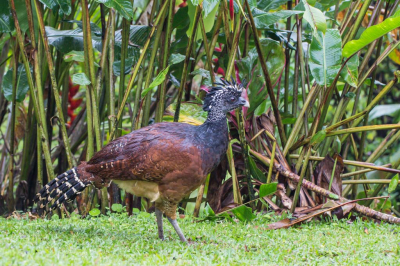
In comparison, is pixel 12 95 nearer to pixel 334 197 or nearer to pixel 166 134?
pixel 166 134

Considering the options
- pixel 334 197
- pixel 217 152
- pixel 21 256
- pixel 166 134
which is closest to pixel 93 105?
pixel 166 134

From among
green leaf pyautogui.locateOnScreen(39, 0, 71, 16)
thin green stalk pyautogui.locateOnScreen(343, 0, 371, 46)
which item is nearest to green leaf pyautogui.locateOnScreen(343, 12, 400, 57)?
thin green stalk pyautogui.locateOnScreen(343, 0, 371, 46)

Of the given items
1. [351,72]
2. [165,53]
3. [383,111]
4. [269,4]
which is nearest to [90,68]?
[165,53]

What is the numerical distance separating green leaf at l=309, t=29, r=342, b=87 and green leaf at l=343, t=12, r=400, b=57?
0.24 meters

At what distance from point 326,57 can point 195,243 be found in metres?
1.94

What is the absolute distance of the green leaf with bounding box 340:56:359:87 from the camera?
409cm

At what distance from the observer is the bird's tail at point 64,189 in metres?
3.77

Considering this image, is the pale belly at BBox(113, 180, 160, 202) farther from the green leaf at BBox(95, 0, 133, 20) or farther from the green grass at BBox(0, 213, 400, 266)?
the green leaf at BBox(95, 0, 133, 20)

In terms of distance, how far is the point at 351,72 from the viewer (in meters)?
4.11

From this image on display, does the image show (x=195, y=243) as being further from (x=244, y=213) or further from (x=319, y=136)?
(x=319, y=136)

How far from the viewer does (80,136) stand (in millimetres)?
5699

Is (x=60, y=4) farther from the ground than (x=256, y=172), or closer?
farther from the ground

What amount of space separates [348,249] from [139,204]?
250 cm

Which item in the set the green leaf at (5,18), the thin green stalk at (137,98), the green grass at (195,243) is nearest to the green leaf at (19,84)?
the green leaf at (5,18)
